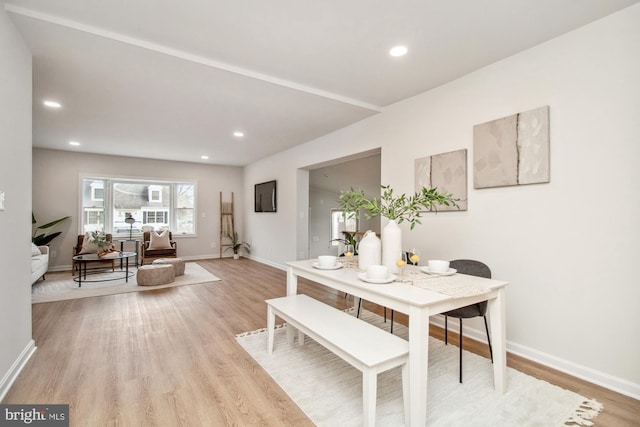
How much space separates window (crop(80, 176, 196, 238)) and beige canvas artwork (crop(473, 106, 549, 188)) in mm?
6911

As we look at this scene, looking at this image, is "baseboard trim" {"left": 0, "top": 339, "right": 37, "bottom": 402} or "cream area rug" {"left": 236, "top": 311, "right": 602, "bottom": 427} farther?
"baseboard trim" {"left": 0, "top": 339, "right": 37, "bottom": 402}

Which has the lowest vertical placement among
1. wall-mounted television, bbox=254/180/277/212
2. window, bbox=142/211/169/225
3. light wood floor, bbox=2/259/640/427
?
light wood floor, bbox=2/259/640/427

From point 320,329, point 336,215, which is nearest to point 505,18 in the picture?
point 320,329

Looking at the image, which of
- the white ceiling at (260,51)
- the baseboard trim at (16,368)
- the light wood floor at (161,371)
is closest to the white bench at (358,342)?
the light wood floor at (161,371)

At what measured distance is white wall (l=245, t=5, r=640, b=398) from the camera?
79.0 inches

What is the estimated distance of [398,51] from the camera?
2.53 meters

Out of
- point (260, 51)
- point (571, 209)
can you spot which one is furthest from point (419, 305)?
point (260, 51)

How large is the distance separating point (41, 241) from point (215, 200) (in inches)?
139

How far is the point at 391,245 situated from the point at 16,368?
278cm

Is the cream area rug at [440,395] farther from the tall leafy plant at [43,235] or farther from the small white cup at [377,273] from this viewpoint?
the tall leafy plant at [43,235]

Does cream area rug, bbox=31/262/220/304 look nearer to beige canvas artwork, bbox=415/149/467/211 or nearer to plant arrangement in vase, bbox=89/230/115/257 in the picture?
plant arrangement in vase, bbox=89/230/115/257

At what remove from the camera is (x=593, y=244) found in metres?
2.14

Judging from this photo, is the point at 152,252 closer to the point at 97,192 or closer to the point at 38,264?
the point at 38,264

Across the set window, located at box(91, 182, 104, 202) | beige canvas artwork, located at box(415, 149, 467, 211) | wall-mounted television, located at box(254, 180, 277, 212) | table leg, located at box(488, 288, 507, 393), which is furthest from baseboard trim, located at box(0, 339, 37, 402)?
window, located at box(91, 182, 104, 202)
